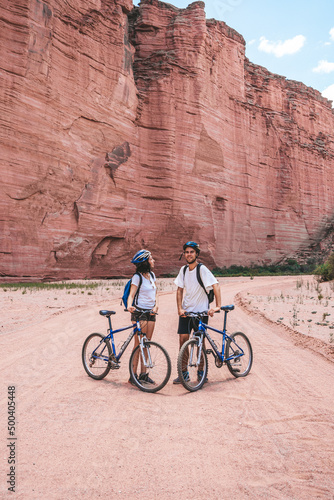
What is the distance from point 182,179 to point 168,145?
132 inches

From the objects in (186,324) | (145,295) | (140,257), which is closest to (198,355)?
(186,324)

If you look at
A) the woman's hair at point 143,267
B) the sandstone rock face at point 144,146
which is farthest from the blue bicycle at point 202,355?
the sandstone rock face at point 144,146

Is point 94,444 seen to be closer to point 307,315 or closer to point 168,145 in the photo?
point 307,315

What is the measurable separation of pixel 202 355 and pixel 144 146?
32.0 meters

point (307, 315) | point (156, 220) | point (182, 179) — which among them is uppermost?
point (182, 179)

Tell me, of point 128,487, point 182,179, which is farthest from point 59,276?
point 128,487

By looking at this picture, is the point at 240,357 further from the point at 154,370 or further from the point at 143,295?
the point at 143,295

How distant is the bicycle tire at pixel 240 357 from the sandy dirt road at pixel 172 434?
0.52 feet

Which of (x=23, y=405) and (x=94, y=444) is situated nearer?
(x=94, y=444)

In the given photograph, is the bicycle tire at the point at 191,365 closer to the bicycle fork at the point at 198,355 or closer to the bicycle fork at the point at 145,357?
the bicycle fork at the point at 198,355

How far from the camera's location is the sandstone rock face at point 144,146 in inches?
981

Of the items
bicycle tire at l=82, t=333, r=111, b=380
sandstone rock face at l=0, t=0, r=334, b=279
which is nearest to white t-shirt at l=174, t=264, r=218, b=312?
bicycle tire at l=82, t=333, r=111, b=380

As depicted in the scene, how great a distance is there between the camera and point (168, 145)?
35.8 meters

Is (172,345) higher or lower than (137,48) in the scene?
lower
